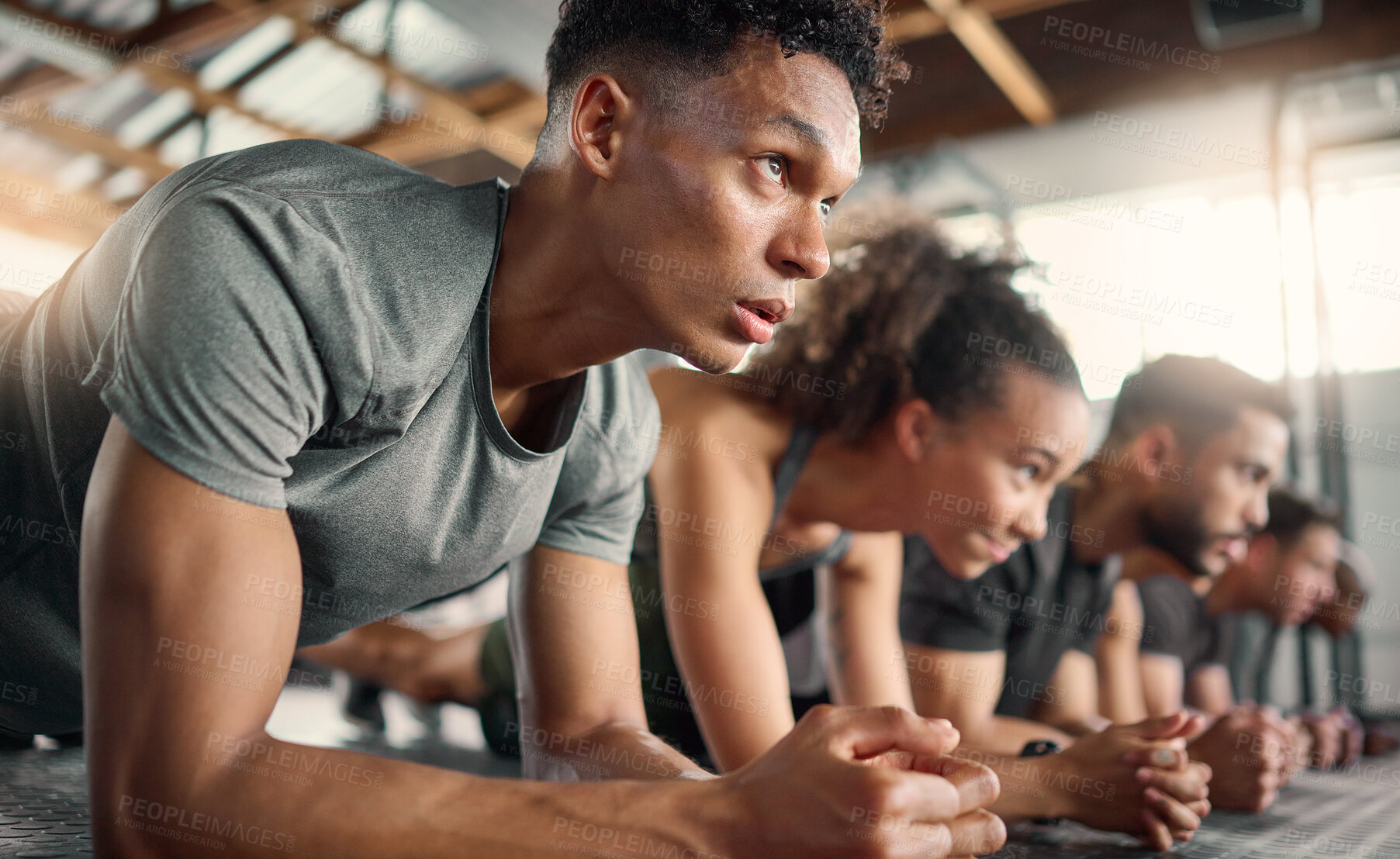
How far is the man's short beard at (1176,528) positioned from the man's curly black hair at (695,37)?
1.44 metres

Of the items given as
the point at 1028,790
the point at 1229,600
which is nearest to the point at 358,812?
the point at 1028,790

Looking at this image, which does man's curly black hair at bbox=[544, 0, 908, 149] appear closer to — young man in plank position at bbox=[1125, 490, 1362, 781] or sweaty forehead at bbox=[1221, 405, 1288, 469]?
sweaty forehead at bbox=[1221, 405, 1288, 469]

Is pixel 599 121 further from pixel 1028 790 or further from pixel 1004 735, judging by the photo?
pixel 1004 735

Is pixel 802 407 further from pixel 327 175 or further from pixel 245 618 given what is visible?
pixel 245 618

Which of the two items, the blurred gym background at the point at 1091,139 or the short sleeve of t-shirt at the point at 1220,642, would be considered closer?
the short sleeve of t-shirt at the point at 1220,642

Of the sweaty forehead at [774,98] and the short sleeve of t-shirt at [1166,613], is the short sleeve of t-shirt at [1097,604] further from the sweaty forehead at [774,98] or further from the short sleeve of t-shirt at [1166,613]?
the sweaty forehead at [774,98]

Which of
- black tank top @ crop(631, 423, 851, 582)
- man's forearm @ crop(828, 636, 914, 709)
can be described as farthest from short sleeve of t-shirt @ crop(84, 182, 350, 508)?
man's forearm @ crop(828, 636, 914, 709)

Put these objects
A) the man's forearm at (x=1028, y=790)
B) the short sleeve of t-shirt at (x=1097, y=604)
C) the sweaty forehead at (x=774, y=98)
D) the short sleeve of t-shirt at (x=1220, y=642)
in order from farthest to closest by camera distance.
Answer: the short sleeve of t-shirt at (x=1220, y=642) < the short sleeve of t-shirt at (x=1097, y=604) < the man's forearm at (x=1028, y=790) < the sweaty forehead at (x=774, y=98)

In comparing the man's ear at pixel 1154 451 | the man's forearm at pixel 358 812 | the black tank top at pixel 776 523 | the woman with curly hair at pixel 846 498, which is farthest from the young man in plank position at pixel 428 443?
the man's ear at pixel 1154 451

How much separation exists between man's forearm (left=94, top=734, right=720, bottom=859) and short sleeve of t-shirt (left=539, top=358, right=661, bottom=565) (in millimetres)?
372

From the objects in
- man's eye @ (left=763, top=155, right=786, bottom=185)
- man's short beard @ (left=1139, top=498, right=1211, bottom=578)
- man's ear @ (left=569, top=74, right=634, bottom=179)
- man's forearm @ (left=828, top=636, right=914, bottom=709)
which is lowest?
man's forearm @ (left=828, top=636, right=914, bottom=709)

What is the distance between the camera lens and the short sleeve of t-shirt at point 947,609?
5.29 feet

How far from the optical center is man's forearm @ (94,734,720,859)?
19.2 inches

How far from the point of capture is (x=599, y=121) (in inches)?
29.9
